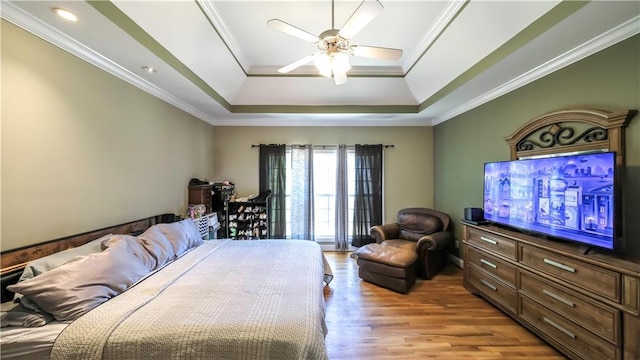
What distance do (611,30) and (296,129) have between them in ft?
13.2

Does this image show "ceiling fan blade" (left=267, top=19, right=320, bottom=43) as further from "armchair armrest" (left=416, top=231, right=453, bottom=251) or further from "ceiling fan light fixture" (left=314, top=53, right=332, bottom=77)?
"armchair armrest" (left=416, top=231, right=453, bottom=251)

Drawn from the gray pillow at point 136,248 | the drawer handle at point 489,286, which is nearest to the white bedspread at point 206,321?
the gray pillow at point 136,248

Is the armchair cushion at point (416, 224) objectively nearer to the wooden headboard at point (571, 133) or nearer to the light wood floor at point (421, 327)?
the light wood floor at point (421, 327)

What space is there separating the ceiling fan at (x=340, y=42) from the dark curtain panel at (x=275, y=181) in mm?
2662

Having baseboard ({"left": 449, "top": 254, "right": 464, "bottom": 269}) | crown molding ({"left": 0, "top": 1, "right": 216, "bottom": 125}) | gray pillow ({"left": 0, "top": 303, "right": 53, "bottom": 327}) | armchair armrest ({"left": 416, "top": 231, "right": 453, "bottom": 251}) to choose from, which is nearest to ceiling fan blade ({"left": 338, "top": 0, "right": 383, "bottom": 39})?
crown molding ({"left": 0, "top": 1, "right": 216, "bottom": 125})

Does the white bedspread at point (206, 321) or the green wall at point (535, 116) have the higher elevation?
the green wall at point (535, 116)

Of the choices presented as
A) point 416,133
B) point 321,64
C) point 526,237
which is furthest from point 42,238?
point 416,133

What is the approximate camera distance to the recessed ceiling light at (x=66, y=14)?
1644mm

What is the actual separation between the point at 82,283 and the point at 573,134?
3988 millimetres

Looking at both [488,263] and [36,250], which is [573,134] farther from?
[36,250]

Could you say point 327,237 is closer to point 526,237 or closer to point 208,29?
point 526,237

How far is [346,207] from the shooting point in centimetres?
493

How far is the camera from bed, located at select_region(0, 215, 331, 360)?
1.27 meters

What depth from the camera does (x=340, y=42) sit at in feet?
6.57
